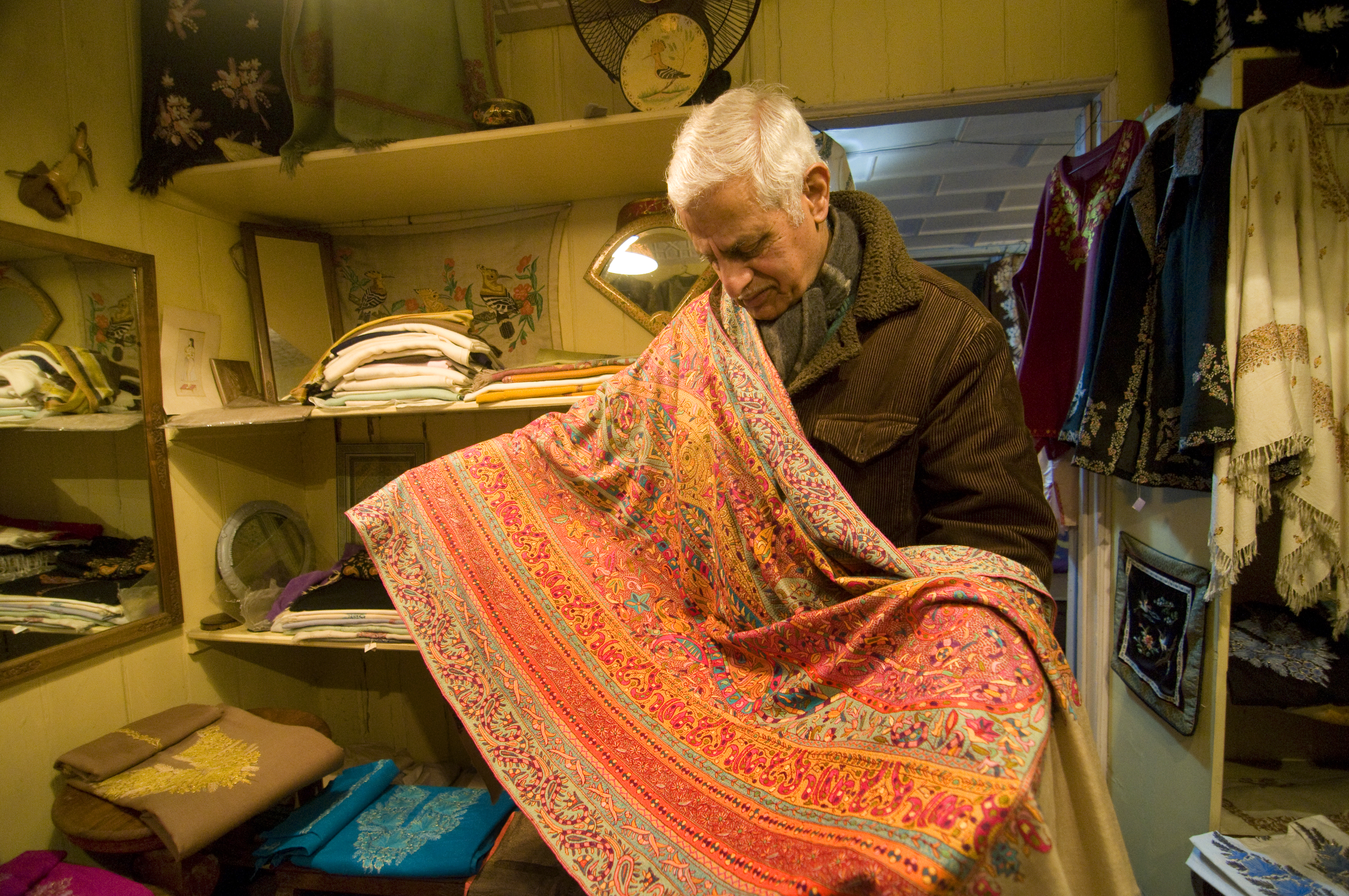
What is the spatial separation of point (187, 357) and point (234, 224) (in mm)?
507

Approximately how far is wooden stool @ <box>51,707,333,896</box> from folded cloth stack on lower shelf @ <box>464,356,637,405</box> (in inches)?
46.9

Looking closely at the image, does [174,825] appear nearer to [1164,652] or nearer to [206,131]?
[206,131]

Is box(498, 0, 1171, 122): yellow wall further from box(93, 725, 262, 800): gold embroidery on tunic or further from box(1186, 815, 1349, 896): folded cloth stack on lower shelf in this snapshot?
box(93, 725, 262, 800): gold embroidery on tunic

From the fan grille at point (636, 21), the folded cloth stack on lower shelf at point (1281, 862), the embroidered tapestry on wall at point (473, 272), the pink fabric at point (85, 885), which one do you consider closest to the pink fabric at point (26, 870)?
the pink fabric at point (85, 885)

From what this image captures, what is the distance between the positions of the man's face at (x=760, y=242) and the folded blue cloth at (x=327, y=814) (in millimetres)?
1652

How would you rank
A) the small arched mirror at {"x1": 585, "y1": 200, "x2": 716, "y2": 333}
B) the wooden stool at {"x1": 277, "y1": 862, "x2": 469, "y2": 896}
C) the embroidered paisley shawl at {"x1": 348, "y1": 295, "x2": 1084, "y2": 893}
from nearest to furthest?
the embroidered paisley shawl at {"x1": 348, "y1": 295, "x2": 1084, "y2": 893} < the wooden stool at {"x1": 277, "y1": 862, "x2": 469, "y2": 896} < the small arched mirror at {"x1": 585, "y1": 200, "x2": 716, "y2": 333}

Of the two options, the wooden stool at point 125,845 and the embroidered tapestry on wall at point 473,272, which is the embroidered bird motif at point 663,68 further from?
the wooden stool at point 125,845

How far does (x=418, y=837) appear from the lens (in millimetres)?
1629

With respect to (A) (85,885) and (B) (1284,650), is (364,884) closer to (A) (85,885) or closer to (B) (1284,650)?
(A) (85,885)

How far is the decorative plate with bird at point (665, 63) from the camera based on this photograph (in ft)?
5.23

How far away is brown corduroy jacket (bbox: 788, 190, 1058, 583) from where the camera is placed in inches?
39.9

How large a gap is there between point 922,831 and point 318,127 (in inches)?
81.0

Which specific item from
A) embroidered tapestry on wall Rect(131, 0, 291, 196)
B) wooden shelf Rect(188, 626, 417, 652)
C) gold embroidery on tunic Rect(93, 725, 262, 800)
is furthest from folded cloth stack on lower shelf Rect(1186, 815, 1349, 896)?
embroidered tapestry on wall Rect(131, 0, 291, 196)

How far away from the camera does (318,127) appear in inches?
68.5
